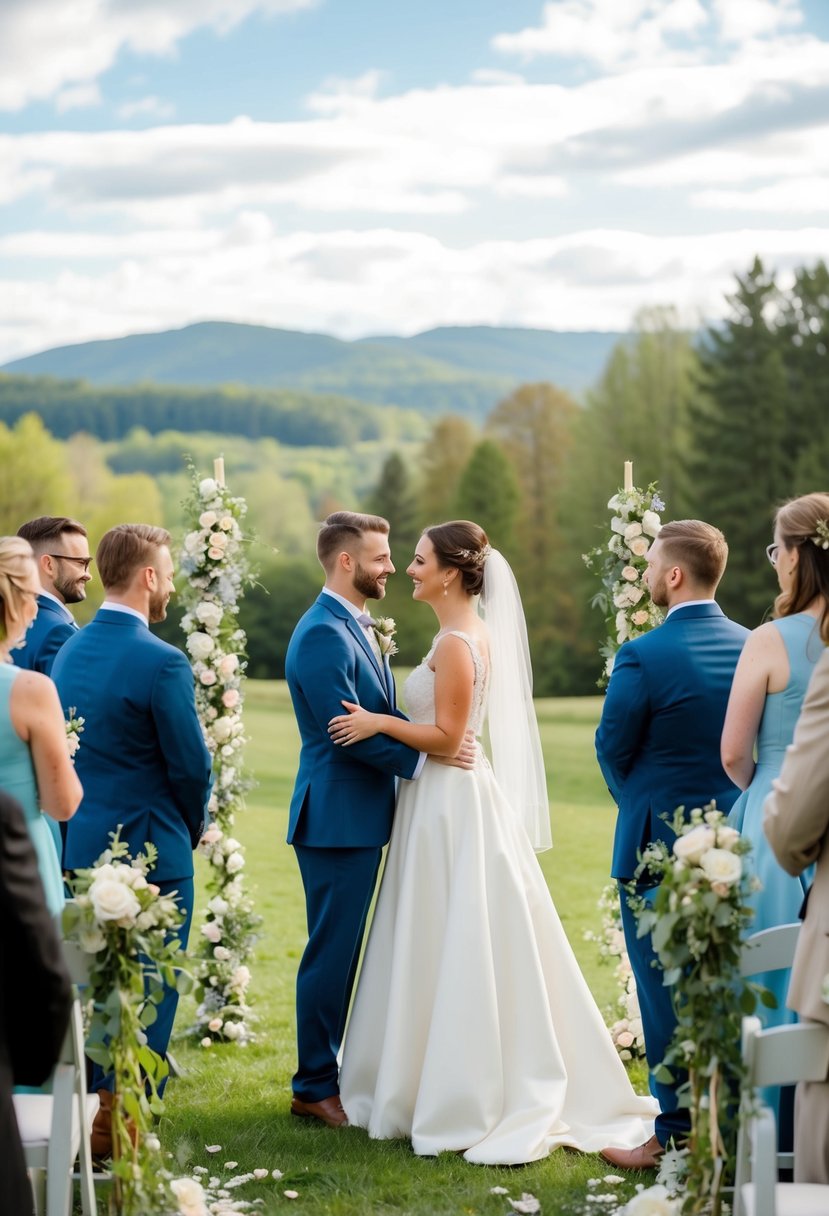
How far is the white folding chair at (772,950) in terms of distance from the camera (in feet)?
13.5

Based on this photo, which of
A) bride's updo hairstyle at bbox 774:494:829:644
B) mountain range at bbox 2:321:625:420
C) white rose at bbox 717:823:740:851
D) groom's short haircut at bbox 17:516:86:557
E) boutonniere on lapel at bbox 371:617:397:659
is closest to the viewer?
white rose at bbox 717:823:740:851

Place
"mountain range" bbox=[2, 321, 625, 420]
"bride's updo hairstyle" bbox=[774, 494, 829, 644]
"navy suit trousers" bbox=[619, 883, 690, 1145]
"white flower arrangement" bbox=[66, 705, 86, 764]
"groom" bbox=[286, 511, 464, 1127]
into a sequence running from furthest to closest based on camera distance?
"mountain range" bbox=[2, 321, 625, 420] → "groom" bbox=[286, 511, 464, 1127] → "navy suit trousers" bbox=[619, 883, 690, 1145] → "white flower arrangement" bbox=[66, 705, 86, 764] → "bride's updo hairstyle" bbox=[774, 494, 829, 644]

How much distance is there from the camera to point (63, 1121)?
3.75 metres

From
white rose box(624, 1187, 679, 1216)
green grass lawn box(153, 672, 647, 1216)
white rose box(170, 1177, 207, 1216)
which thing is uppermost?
white rose box(170, 1177, 207, 1216)

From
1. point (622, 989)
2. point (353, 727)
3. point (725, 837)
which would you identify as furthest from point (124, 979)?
point (622, 989)

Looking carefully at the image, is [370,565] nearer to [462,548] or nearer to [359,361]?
[462,548]

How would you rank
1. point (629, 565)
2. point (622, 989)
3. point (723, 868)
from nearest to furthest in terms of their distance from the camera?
point (723, 868), point (629, 565), point (622, 989)

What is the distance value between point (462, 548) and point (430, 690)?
2.01 ft

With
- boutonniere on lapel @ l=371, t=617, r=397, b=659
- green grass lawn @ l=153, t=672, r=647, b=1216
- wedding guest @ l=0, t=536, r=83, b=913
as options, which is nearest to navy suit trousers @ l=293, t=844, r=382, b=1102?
green grass lawn @ l=153, t=672, r=647, b=1216

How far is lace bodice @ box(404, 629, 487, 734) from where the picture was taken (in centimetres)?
570

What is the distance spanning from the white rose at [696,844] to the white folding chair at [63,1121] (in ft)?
5.58

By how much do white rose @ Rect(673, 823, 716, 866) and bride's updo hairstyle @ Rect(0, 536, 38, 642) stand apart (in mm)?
2061

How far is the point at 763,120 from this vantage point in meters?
47.2

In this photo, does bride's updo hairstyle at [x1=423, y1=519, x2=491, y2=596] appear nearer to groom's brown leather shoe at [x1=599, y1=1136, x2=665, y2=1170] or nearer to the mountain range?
groom's brown leather shoe at [x1=599, y1=1136, x2=665, y2=1170]
